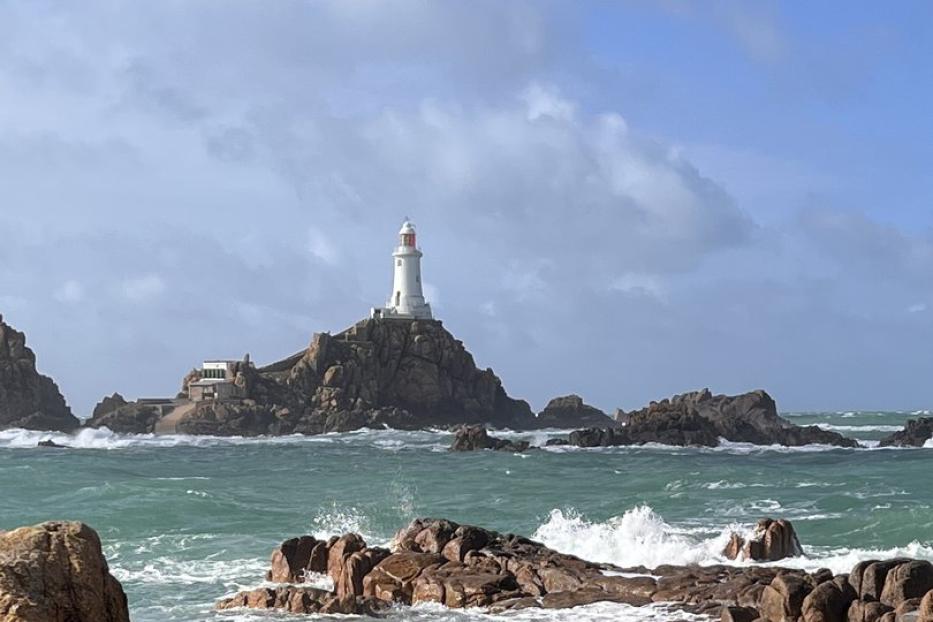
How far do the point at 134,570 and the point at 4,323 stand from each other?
249 ft

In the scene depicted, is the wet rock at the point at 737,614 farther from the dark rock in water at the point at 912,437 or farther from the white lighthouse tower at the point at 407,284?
the white lighthouse tower at the point at 407,284

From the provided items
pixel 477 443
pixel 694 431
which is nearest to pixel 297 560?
pixel 477 443

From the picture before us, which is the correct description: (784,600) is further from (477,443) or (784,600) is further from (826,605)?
(477,443)

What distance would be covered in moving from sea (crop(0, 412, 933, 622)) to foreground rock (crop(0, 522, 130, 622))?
751 centimetres

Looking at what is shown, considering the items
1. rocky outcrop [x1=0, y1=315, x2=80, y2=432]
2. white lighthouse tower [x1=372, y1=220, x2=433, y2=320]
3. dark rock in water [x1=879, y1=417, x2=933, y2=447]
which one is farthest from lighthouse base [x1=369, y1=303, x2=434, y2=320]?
dark rock in water [x1=879, y1=417, x2=933, y2=447]

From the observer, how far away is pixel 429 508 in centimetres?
3091

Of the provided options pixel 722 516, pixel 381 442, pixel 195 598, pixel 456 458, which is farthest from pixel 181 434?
pixel 195 598

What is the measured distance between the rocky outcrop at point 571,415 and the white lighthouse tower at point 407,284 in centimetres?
1183

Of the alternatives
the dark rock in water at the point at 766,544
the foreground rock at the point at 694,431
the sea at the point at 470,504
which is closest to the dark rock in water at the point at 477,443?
the sea at the point at 470,504

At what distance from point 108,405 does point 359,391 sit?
18.7m

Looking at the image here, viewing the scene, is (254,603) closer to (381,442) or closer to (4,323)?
→ (381,442)

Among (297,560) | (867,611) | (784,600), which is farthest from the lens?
(297,560)

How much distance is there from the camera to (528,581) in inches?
660

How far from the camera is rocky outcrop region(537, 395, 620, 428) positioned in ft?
320
